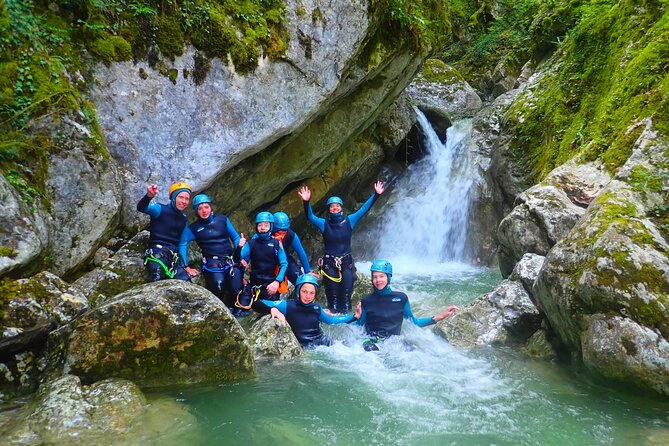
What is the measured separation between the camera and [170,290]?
527 centimetres

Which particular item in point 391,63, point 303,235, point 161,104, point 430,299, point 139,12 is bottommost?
point 430,299

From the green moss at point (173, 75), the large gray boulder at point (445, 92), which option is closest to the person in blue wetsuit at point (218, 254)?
the green moss at point (173, 75)

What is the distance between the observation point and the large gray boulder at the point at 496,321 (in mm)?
6984

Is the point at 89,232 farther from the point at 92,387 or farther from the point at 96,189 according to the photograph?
the point at 92,387

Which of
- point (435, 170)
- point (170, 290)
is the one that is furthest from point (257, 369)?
point (435, 170)

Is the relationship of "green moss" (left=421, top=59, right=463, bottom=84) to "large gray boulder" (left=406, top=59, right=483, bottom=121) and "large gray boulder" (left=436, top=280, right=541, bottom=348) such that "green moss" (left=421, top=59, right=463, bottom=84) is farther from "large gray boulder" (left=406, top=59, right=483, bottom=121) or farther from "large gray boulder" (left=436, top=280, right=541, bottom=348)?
"large gray boulder" (left=436, top=280, right=541, bottom=348)

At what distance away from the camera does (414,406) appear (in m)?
5.10

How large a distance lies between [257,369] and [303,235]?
8137mm

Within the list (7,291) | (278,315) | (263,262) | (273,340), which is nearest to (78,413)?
(7,291)

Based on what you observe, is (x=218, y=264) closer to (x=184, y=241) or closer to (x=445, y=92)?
(x=184, y=241)

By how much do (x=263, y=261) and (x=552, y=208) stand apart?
5165mm

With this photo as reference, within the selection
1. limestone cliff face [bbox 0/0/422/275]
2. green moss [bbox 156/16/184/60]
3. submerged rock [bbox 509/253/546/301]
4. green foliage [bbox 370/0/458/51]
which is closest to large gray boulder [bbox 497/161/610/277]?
→ submerged rock [bbox 509/253/546/301]

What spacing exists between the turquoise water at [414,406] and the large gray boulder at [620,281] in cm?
50

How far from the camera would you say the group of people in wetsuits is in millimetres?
7207
